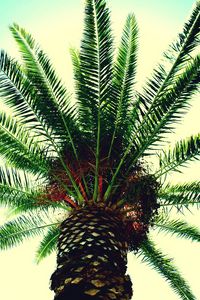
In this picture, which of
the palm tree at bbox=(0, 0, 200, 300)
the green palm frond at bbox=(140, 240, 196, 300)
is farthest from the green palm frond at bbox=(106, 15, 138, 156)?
the green palm frond at bbox=(140, 240, 196, 300)

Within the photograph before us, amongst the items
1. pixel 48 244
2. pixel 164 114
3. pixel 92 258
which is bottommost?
pixel 92 258

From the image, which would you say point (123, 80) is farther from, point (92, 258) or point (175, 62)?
point (92, 258)

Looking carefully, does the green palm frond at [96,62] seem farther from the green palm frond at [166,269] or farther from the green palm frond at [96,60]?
the green palm frond at [166,269]

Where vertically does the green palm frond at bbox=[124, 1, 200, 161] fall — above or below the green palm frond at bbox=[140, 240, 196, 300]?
above

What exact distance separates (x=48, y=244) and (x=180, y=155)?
357 centimetres

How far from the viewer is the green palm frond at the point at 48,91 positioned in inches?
261

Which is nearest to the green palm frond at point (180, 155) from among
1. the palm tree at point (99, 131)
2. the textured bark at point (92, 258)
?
the palm tree at point (99, 131)

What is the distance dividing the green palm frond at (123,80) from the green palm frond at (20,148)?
1.31m

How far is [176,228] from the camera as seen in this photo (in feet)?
26.2

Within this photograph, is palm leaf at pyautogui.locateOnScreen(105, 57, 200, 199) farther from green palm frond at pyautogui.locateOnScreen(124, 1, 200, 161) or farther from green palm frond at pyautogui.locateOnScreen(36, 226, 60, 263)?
green palm frond at pyautogui.locateOnScreen(36, 226, 60, 263)

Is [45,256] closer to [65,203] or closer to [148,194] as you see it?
[65,203]

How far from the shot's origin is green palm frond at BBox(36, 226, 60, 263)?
325 inches

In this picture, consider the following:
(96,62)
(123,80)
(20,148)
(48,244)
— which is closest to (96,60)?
(96,62)

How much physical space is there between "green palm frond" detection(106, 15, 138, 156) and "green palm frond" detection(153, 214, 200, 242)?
2.23m
